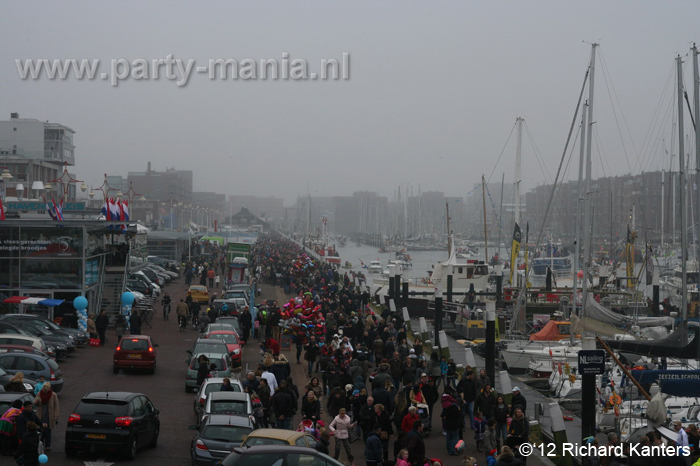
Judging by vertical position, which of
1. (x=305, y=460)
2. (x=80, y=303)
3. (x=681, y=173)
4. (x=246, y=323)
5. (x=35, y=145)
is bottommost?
(x=246, y=323)

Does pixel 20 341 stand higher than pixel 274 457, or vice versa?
pixel 274 457

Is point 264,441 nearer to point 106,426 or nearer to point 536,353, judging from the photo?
point 106,426

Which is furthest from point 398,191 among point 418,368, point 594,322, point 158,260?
point 418,368

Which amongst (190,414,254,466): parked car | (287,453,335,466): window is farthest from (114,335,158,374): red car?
(287,453,335,466): window

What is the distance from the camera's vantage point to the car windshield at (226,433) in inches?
474

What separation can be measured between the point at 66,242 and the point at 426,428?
57.4ft

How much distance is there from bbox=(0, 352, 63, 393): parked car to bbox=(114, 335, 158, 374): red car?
12.6 ft

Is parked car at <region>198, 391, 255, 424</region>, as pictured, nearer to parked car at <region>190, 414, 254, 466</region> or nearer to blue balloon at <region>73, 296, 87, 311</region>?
parked car at <region>190, 414, 254, 466</region>

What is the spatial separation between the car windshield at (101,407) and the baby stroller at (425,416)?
5612 mm

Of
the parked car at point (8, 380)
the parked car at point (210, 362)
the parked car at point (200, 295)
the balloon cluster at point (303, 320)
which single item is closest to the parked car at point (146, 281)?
the parked car at point (200, 295)

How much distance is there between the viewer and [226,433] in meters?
12.1

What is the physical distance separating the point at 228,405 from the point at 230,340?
9.84m

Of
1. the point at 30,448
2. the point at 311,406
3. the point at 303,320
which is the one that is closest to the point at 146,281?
the point at 303,320

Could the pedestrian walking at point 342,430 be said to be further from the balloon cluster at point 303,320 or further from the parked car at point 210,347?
the balloon cluster at point 303,320
